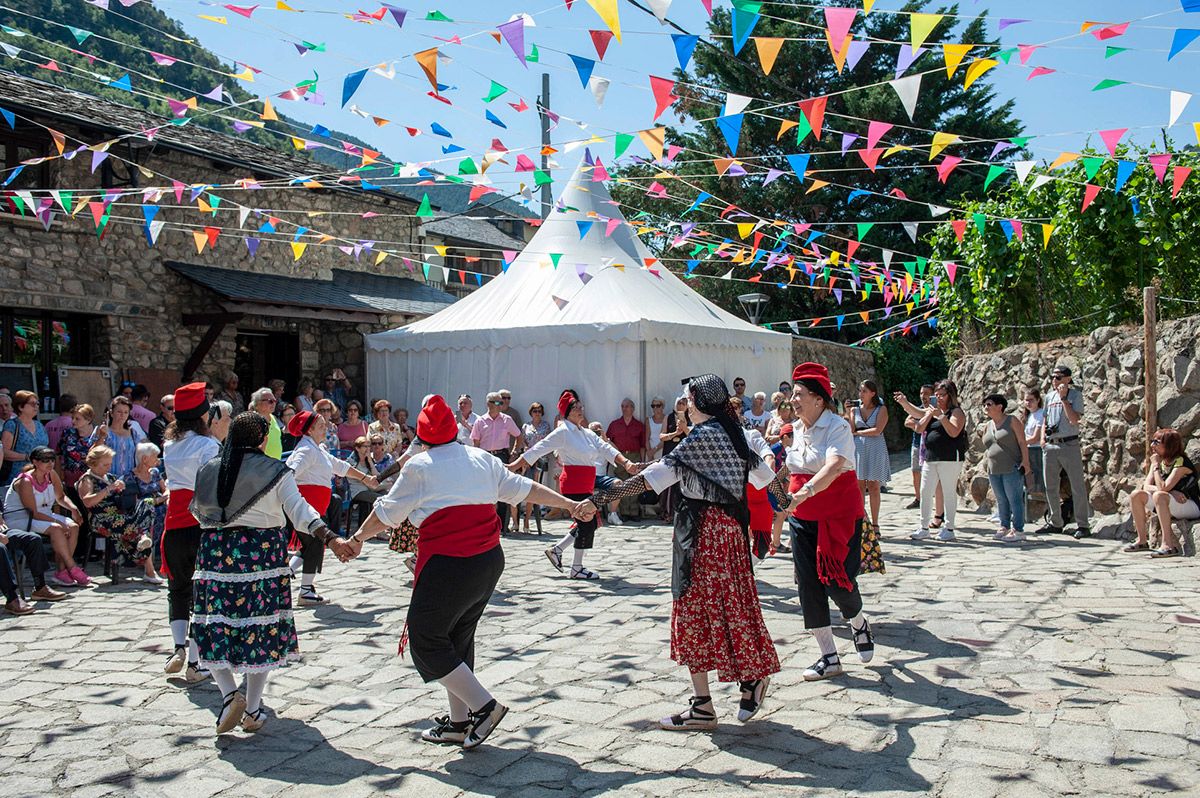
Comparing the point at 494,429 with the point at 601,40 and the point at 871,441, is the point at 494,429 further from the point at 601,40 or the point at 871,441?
the point at 601,40

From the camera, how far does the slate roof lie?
15.3 metres

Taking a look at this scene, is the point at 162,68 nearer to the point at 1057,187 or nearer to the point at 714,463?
the point at 1057,187

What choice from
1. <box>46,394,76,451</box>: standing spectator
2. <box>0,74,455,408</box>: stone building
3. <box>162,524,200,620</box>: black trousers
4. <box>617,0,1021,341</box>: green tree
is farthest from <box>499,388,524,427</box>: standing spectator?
<box>617,0,1021,341</box>: green tree

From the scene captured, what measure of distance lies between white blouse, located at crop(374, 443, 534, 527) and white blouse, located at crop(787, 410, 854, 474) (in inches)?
74.4

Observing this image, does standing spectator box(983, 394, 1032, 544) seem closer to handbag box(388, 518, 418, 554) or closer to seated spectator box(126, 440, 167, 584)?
handbag box(388, 518, 418, 554)

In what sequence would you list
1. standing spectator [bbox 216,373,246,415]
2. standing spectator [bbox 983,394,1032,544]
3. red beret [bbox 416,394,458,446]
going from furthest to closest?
standing spectator [bbox 216,373,246,415] → standing spectator [bbox 983,394,1032,544] → red beret [bbox 416,394,458,446]

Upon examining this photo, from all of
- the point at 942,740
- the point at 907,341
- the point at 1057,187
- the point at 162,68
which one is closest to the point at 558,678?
the point at 942,740

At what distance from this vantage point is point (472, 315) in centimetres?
1513

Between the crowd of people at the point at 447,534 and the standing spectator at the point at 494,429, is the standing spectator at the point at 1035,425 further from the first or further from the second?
the standing spectator at the point at 494,429

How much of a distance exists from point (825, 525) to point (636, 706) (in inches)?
53.4

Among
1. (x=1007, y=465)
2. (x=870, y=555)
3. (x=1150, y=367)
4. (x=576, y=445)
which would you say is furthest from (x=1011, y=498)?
(x=870, y=555)

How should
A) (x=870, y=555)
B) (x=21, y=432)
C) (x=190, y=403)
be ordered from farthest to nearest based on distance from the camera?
(x=21, y=432), (x=870, y=555), (x=190, y=403)

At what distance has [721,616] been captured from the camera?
439 centimetres

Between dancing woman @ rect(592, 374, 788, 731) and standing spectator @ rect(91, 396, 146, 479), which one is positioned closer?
dancing woman @ rect(592, 374, 788, 731)
